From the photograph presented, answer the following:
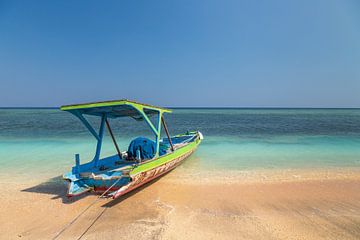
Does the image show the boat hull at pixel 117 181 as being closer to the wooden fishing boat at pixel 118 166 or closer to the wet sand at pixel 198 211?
the wooden fishing boat at pixel 118 166

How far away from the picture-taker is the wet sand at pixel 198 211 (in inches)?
207

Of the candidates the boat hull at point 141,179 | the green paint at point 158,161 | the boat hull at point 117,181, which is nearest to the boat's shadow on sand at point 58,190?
the boat hull at point 117,181

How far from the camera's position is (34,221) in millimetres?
5938

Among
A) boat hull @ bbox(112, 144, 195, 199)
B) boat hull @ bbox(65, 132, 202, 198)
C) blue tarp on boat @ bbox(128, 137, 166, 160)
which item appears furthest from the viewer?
blue tarp on boat @ bbox(128, 137, 166, 160)

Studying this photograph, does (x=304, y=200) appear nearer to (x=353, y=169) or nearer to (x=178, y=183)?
(x=178, y=183)

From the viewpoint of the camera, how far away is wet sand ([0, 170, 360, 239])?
5258 mm

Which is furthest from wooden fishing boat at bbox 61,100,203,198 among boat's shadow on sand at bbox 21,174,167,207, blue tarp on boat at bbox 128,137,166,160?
boat's shadow on sand at bbox 21,174,167,207

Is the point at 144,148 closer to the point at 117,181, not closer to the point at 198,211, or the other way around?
the point at 117,181

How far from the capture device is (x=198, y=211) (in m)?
6.45

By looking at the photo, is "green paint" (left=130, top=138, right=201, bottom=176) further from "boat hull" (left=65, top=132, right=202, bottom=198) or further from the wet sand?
the wet sand

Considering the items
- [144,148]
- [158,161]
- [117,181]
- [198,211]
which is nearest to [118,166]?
[144,148]

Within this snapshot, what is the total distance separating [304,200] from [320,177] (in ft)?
10.6

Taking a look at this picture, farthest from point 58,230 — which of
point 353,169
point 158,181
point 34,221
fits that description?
point 353,169

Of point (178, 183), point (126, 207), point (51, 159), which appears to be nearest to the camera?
point (126, 207)
